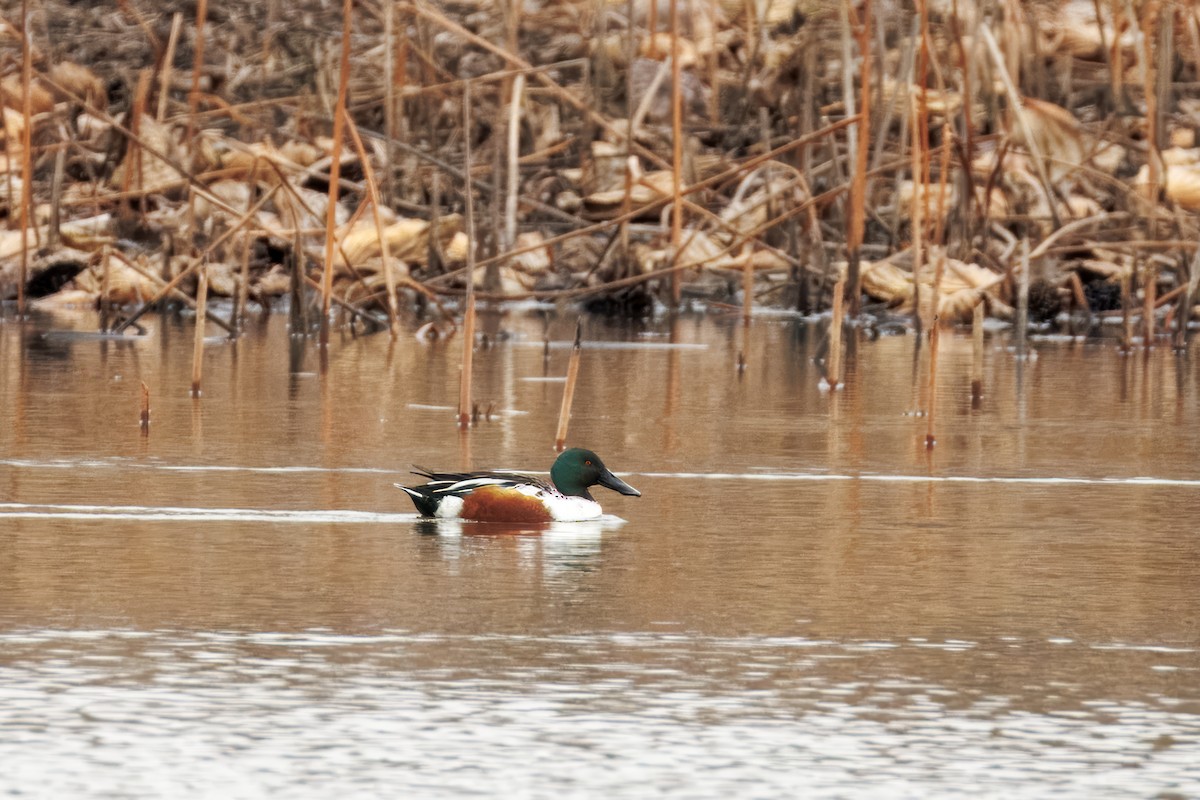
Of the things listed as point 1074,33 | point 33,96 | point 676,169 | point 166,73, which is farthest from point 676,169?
point 1074,33

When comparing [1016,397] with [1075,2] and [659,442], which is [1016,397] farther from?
[1075,2]

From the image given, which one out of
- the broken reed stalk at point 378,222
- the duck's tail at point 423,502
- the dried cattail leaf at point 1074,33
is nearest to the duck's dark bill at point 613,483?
the duck's tail at point 423,502

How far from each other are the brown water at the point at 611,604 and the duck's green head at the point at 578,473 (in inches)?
7.7

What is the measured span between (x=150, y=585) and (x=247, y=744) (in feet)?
6.65

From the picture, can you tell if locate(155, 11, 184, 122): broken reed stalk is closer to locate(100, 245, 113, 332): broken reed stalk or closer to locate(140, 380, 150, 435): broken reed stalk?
locate(100, 245, 113, 332): broken reed stalk

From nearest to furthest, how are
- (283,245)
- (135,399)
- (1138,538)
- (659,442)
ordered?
1. (1138,538)
2. (659,442)
3. (135,399)
4. (283,245)

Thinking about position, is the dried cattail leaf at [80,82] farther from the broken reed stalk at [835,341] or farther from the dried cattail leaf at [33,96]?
the broken reed stalk at [835,341]

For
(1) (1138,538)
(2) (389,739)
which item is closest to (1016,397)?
(1) (1138,538)

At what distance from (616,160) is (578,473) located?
14.5 m

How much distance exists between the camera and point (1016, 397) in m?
14.3

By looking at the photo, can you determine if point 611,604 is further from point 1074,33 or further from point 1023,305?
point 1074,33

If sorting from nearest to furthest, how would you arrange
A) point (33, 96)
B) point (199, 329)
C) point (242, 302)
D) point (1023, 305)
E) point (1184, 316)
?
1. point (199, 329)
2. point (1023, 305)
3. point (1184, 316)
4. point (242, 302)
5. point (33, 96)

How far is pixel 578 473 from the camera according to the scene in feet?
30.5

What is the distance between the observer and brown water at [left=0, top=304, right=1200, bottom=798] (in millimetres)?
5477
